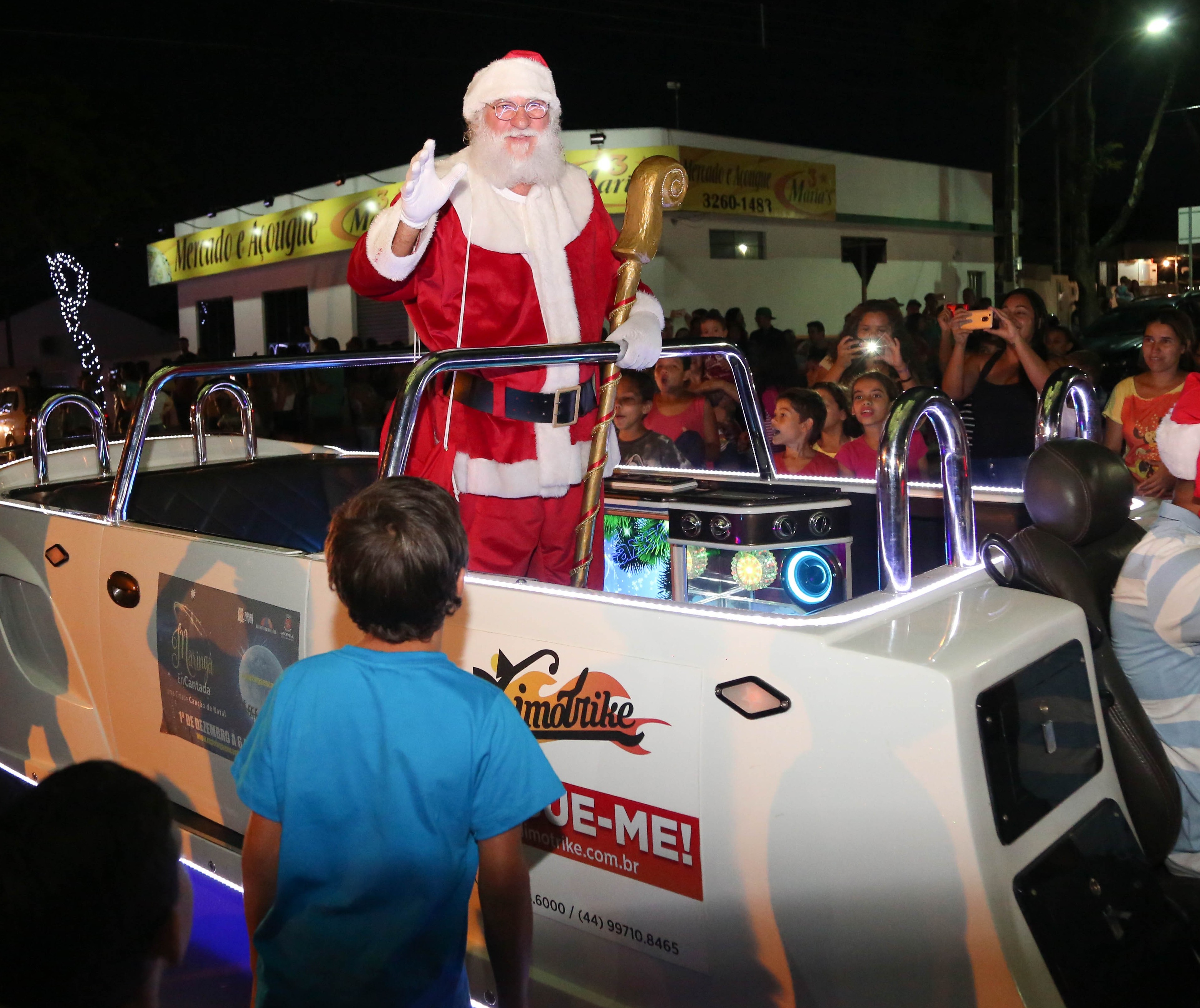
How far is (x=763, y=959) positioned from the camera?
169cm

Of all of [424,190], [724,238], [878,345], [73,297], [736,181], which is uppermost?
[73,297]

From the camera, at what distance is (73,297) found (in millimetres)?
28031

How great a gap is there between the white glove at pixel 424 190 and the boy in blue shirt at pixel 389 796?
123 centimetres

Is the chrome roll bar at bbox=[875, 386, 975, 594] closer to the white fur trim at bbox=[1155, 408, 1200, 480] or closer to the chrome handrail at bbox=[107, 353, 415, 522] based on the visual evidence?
the white fur trim at bbox=[1155, 408, 1200, 480]

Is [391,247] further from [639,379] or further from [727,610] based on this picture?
[639,379]

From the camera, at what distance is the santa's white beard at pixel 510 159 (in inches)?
112

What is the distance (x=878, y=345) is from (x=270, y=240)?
17167 millimetres

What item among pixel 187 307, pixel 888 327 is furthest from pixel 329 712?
pixel 187 307

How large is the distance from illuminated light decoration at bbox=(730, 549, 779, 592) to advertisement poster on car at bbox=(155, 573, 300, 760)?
4.28 ft

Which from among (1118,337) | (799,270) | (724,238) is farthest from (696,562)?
(799,270)

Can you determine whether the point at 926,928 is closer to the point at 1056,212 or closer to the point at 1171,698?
the point at 1171,698

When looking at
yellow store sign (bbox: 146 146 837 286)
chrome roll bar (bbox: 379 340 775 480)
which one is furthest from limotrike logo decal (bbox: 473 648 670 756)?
yellow store sign (bbox: 146 146 837 286)

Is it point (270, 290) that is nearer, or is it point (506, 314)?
point (506, 314)

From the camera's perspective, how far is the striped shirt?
208 cm
